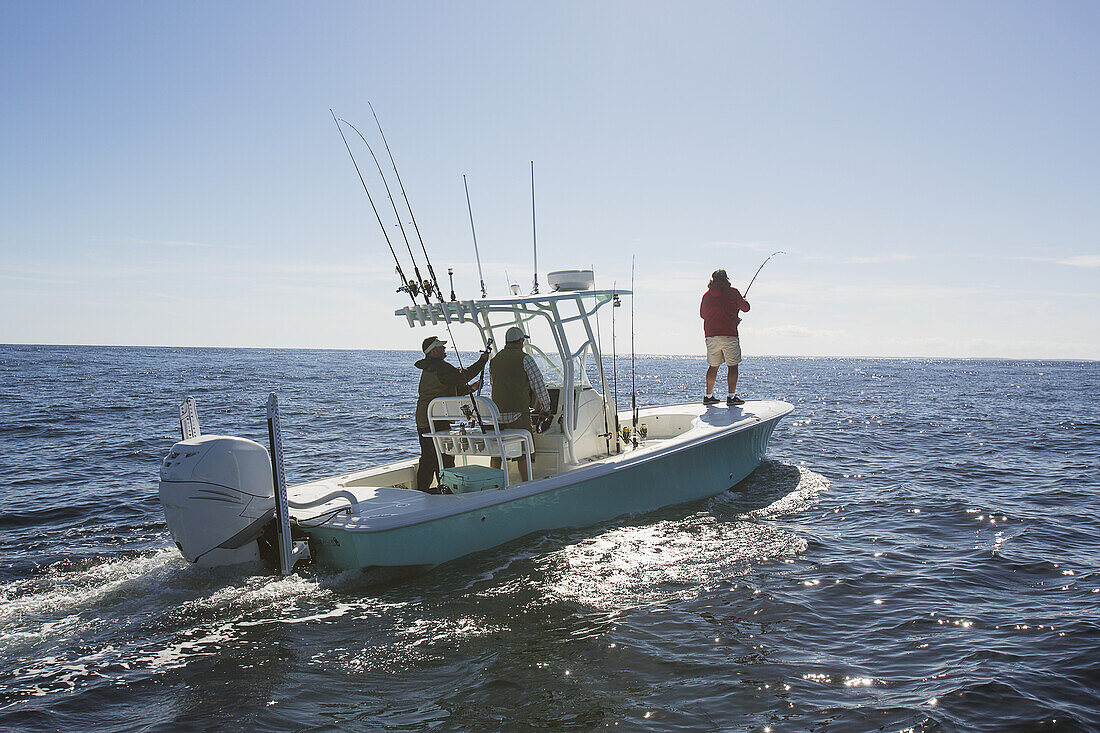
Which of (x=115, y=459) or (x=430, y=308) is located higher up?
(x=430, y=308)

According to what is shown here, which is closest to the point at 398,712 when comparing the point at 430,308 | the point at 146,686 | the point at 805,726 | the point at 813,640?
the point at 146,686

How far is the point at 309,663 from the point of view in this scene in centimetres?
434

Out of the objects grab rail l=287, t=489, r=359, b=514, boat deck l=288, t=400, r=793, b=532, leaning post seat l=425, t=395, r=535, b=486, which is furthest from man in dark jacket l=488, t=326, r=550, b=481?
grab rail l=287, t=489, r=359, b=514

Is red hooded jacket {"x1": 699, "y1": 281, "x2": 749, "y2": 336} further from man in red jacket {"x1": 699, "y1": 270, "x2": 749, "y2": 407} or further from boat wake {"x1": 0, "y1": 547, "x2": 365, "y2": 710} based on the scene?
boat wake {"x1": 0, "y1": 547, "x2": 365, "y2": 710}

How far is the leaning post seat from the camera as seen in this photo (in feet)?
20.3

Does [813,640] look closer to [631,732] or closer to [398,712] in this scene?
[631,732]

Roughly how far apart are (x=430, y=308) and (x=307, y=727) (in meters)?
3.98

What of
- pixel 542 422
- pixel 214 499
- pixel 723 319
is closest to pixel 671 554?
pixel 542 422

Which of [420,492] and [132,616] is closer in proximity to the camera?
[132,616]

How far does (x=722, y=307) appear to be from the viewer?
10.1 meters

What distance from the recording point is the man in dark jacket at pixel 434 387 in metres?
6.50

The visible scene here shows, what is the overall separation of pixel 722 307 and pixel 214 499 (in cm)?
719

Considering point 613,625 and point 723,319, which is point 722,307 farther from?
point 613,625

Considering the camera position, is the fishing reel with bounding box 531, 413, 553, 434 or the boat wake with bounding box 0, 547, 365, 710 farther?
the fishing reel with bounding box 531, 413, 553, 434
